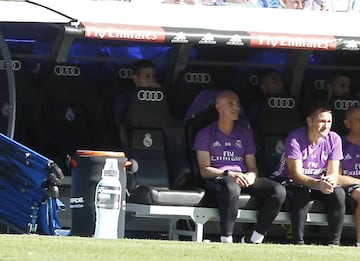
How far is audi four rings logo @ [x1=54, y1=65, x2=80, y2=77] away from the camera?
13085 millimetres

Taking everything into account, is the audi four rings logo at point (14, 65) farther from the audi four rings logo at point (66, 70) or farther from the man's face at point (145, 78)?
the man's face at point (145, 78)

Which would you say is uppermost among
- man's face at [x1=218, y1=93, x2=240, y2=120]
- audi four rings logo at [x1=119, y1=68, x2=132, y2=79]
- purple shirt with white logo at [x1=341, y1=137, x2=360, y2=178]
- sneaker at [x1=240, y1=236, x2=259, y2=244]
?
audi four rings logo at [x1=119, y1=68, x2=132, y2=79]

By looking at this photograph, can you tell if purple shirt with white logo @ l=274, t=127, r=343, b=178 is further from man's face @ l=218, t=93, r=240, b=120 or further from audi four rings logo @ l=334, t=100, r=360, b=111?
audi four rings logo @ l=334, t=100, r=360, b=111

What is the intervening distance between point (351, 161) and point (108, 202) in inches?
122

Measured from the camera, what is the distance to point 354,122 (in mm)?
12844

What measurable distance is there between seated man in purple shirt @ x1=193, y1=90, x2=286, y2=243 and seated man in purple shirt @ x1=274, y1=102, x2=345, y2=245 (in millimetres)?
264

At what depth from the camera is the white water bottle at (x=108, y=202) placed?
1140cm

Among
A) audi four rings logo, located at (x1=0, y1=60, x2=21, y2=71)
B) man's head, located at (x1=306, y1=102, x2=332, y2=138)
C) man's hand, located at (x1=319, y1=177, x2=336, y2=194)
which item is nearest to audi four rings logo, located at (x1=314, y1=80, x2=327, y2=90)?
man's head, located at (x1=306, y1=102, x2=332, y2=138)

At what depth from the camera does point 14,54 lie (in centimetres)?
1305

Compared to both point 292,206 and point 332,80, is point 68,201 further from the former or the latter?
point 332,80

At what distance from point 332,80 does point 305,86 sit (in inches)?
15.2

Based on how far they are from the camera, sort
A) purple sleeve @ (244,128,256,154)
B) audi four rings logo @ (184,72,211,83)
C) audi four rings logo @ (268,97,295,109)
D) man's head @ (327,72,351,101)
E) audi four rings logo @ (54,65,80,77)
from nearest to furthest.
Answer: purple sleeve @ (244,128,256,154)
audi four rings logo @ (54,65,80,77)
audi four rings logo @ (268,97,295,109)
audi four rings logo @ (184,72,211,83)
man's head @ (327,72,351,101)

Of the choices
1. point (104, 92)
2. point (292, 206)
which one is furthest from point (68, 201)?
point (292, 206)

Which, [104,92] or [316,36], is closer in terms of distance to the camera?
[316,36]
